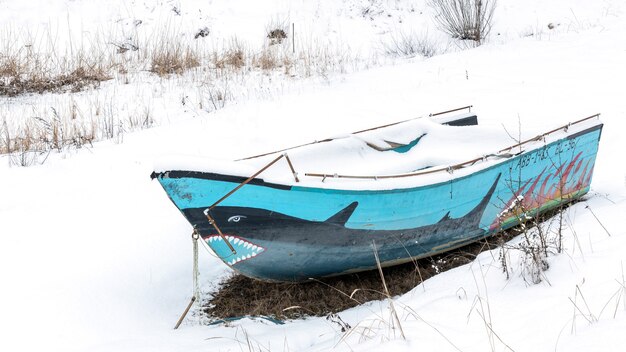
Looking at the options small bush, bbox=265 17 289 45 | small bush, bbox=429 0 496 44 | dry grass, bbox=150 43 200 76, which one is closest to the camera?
dry grass, bbox=150 43 200 76

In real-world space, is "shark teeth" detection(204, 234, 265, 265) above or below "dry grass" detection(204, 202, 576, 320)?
above

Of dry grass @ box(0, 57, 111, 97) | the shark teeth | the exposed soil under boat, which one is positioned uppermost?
dry grass @ box(0, 57, 111, 97)

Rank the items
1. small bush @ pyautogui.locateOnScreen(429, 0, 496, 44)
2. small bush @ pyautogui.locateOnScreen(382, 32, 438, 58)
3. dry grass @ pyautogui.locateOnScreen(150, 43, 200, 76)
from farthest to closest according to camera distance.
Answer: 1. small bush @ pyautogui.locateOnScreen(429, 0, 496, 44)
2. small bush @ pyautogui.locateOnScreen(382, 32, 438, 58)
3. dry grass @ pyautogui.locateOnScreen(150, 43, 200, 76)

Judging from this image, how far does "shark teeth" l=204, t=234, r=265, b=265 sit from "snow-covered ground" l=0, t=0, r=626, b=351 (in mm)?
390

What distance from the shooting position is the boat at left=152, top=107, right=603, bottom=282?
11.0ft

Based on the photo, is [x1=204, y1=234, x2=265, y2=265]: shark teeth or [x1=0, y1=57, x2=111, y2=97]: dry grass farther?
[x1=0, y1=57, x2=111, y2=97]: dry grass

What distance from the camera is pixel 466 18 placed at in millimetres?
11469

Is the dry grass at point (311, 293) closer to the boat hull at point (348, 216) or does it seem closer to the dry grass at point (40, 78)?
the boat hull at point (348, 216)

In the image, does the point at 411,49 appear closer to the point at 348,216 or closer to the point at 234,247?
the point at 348,216

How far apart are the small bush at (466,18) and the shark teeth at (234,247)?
29.5 feet

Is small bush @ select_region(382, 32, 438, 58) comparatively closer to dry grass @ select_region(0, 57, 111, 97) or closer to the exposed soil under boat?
dry grass @ select_region(0, 57, 111, 97)

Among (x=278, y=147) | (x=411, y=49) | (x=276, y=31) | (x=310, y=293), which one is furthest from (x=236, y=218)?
(x=276, y=31)

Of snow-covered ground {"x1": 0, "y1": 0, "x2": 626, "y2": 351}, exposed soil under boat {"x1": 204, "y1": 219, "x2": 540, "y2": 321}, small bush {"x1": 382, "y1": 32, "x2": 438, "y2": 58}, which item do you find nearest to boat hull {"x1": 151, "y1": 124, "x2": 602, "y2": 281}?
exposed soil under boat {"x1": 204, "y1": 219, "x2": 540, "y2": 321}

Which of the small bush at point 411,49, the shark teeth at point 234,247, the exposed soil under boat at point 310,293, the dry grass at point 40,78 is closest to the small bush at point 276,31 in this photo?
the small bush at point 411,49
